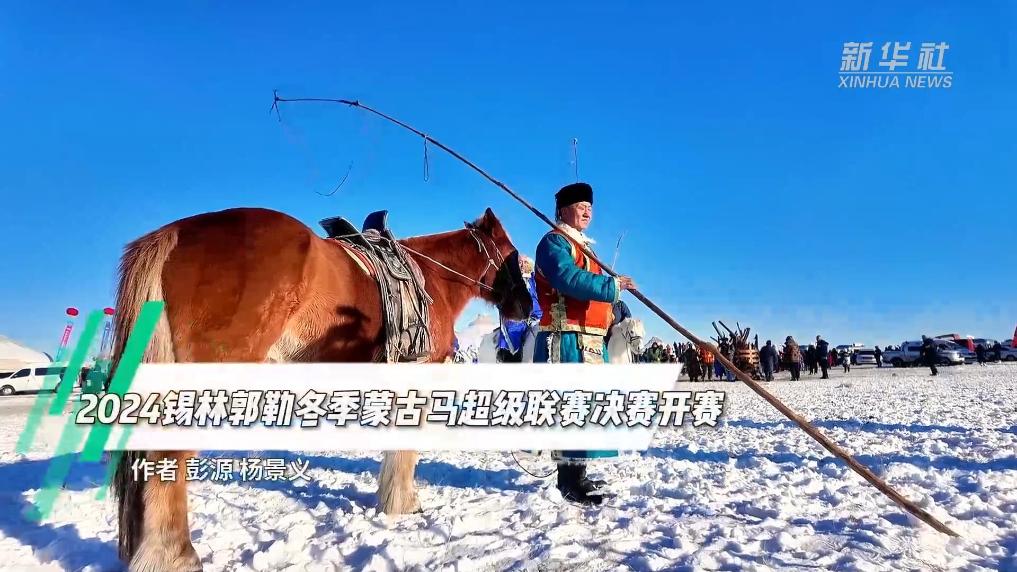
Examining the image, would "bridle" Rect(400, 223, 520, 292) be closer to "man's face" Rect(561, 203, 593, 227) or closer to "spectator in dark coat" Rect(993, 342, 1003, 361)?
"man's face" Rect(561, 203, 593, 227)

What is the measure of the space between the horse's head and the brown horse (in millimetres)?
1501

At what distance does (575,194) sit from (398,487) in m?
2.53

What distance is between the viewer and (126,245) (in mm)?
2961

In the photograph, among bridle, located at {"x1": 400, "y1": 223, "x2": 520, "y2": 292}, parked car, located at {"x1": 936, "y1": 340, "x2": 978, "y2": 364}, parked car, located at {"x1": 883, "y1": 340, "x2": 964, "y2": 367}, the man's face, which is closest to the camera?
the man's face

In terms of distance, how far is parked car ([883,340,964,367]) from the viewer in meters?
31.4

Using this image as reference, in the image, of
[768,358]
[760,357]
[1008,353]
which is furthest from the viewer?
[1008,353]

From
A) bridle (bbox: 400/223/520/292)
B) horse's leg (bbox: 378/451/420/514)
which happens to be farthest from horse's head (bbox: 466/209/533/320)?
horse's leg (bbox: 378/451/420/514)

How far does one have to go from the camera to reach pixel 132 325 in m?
2.77

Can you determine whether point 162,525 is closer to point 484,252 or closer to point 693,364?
point 484,252

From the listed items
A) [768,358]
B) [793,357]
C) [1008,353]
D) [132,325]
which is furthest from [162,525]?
[1008,353]

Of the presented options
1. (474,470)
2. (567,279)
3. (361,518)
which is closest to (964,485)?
(567,279)

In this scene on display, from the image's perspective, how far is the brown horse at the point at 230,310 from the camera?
8.73ft

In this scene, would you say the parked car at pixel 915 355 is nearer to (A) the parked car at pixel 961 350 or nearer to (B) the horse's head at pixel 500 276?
(A) the parked car at pixel 961 350

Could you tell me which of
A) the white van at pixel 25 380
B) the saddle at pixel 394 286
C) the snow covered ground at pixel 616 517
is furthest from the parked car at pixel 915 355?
the white van at pixel 25 380
